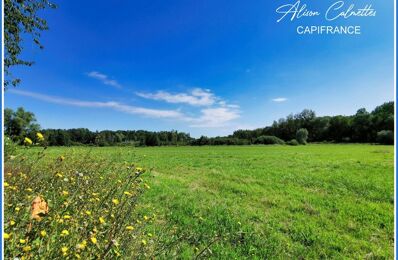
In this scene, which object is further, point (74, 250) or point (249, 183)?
point (249, 183)

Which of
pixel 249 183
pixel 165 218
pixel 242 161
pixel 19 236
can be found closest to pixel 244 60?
pixel 19 236

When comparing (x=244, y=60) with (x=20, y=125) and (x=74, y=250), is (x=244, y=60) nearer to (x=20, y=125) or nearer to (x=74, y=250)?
(x=74, y=250)

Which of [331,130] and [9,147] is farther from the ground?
[331,130]

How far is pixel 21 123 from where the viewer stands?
375 centimetres

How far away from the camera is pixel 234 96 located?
3469 millimetres

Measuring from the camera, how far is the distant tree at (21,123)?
3.47m

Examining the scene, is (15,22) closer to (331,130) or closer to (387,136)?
(331,130)

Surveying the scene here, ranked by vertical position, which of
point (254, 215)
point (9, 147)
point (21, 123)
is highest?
point (21, 123)

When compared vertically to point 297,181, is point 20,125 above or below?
above

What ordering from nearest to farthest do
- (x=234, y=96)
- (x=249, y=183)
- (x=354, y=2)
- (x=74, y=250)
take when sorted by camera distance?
(x=74, y=250) → (x=354, y=2) → (x=234, y=96) → (x=249, y=183)

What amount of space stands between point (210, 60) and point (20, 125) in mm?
2318

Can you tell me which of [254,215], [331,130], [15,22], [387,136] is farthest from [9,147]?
[387,136]

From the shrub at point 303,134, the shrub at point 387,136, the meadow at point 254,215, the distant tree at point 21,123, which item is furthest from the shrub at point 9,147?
the shrub at point 387,136

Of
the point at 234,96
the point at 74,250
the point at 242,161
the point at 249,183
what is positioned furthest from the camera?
the point at 242,161
